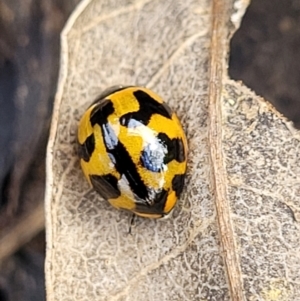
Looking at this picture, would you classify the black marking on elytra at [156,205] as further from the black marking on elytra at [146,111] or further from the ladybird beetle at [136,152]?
the black marking on elytra at [146,111]

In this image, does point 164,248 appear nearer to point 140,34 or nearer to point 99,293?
point 99,293

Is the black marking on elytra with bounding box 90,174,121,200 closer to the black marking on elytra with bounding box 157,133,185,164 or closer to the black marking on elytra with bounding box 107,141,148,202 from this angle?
the black marking on elytra with bounding box 107,141,148,202

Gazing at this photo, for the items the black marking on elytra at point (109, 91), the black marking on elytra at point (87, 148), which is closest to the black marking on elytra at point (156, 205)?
the black marking on elytra at point (87, 148)

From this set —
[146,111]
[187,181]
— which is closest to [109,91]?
[146,111]

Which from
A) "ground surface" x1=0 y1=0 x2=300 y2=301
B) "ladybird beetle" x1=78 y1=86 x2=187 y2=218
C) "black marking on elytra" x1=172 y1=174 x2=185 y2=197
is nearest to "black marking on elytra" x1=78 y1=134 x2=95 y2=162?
"ladybird beetle" x1=78 y1=86 x2=187 y2=218

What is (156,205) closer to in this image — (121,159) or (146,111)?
(121,159)

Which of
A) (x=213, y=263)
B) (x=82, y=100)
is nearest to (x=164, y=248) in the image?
(x=213, y=263)

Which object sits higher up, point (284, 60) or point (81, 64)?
point (81, 64)
